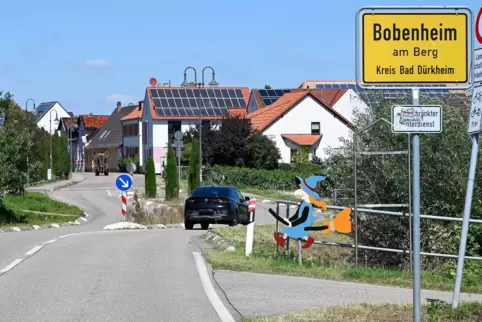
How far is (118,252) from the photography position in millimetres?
19219

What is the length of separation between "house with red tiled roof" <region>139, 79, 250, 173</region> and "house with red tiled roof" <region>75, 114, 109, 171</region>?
130 ft

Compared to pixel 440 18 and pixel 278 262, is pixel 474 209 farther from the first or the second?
pixel 440 18

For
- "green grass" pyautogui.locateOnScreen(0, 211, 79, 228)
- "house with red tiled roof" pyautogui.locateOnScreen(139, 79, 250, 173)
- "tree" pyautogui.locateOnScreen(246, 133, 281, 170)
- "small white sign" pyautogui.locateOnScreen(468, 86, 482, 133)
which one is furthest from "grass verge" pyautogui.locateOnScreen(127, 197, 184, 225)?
"house with red tiled roof" pyautogui.locateOnScreen(139, 79, 250, 173)

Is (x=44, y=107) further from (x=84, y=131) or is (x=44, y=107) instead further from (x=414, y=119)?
(x=414, y=119)

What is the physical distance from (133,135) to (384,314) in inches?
3716

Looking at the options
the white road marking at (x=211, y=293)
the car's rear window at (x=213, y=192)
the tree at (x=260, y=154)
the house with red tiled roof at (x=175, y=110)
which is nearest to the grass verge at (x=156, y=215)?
the car's rear window at (x=213, y=192)

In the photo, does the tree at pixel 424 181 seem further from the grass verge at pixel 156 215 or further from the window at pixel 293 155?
the window at pixel 293 155

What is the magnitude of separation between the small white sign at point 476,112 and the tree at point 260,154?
58.9 meters

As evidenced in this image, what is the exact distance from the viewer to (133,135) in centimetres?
10331

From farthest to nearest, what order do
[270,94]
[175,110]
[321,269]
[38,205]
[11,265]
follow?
[175,110], [270,94], [38,205], [11,265], [321,269]

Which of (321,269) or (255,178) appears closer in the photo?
(321,269)

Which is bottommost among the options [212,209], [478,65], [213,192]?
[212,209]

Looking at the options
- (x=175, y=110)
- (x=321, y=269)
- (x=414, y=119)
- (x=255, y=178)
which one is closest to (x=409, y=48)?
(x=414, y=119)

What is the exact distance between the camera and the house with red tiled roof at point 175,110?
89.8 m
